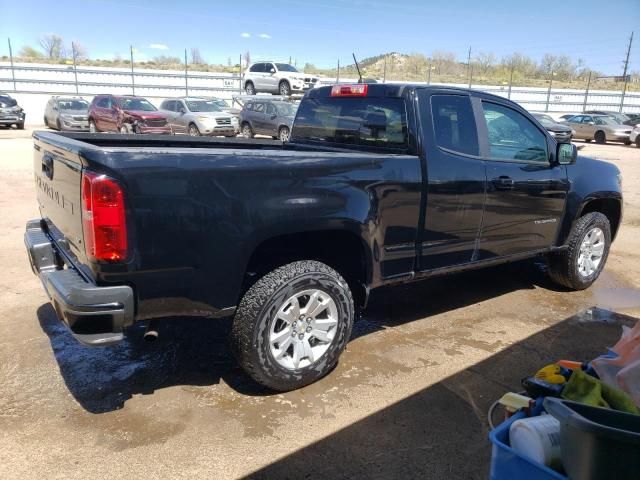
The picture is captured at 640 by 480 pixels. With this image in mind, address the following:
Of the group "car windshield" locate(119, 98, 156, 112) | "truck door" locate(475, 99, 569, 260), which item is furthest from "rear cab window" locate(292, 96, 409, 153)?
"car windshield" locate(119, 98, 156, 112)

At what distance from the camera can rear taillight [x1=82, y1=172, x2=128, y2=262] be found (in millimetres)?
2633

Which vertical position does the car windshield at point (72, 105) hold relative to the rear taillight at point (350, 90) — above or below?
below

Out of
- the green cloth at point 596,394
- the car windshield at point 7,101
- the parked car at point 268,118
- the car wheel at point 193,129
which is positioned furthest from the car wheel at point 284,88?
the green cloth at point 596,394

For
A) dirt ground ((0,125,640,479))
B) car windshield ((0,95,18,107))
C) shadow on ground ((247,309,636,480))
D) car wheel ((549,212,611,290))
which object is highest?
car windshield ((0,95,18,107))

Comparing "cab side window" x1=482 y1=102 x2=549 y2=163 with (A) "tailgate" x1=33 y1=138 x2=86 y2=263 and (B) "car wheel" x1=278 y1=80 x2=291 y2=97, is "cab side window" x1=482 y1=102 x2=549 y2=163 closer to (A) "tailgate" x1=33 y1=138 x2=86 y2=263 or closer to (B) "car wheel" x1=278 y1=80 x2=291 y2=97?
(A) "tailgate" x1=33 y1=138 x2=86 y2=263

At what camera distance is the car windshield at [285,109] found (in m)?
19.6

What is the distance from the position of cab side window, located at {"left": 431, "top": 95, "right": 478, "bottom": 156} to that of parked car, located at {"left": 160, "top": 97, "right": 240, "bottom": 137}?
51.6ft

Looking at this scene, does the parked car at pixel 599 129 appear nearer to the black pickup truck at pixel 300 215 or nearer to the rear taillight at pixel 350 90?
the black pickup truck at pixel 300 215

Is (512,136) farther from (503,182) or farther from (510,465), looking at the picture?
(510,465)

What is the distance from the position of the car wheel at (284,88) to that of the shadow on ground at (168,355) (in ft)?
77.6

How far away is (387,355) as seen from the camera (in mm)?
3984

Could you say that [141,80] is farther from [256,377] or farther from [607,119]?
[256,377]

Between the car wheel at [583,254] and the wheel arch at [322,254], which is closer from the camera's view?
the wheel arch at [322,254]

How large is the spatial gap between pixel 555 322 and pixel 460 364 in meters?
1.38
